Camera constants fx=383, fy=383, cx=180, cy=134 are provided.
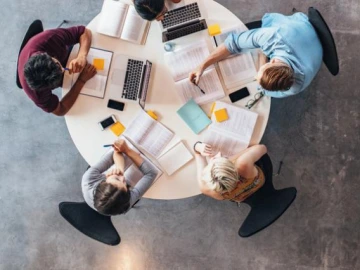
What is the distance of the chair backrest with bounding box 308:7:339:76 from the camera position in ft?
7.73

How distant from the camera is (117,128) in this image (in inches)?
104

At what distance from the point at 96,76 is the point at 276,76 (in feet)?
3.93

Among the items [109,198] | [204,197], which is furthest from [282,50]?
[204,197]

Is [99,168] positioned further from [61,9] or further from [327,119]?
[327,119]

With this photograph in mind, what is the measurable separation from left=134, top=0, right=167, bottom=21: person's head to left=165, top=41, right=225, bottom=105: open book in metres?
0.29

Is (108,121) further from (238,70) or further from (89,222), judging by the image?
(238,70)

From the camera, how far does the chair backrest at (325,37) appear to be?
2.36 metres

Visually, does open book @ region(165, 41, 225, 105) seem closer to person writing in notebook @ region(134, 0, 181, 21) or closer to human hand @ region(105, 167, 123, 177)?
person writing in notebook @ region(134, 0, 181, 21)

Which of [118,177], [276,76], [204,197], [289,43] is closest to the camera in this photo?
[276,76]

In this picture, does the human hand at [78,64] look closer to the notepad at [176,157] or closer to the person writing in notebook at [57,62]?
the person writing in notebook at [57,62]

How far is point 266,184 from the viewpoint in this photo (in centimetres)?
281

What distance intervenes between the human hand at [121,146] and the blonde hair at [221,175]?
585mm

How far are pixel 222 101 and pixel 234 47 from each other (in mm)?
366

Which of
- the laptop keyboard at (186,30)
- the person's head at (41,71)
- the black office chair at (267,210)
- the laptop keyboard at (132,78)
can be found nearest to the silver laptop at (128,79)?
the laptop keyboard at (132,78)
